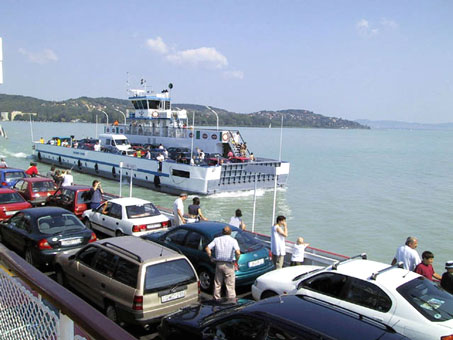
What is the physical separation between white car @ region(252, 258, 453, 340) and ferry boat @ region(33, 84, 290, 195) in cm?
1421

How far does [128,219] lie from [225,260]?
4.84 meters

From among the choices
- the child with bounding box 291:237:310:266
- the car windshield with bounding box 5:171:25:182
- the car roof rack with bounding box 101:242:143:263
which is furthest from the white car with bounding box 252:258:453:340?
the car windshield with bounding box 5:171:25:182

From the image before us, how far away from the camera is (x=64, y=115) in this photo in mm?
195500

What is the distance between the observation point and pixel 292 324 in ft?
13.1

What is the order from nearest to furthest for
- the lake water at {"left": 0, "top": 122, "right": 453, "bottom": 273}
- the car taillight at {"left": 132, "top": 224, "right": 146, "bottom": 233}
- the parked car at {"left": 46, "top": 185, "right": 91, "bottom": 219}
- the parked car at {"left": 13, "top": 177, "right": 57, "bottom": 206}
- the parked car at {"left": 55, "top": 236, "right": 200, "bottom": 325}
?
the parked car at {"left": 55, "top": 236, "right": 200, "bottom": 325} < the car taillight at {"left": 132, "top": 224, "right": 146, "bottom": 233} < the parked car at {"left": 46, "top": 185, "right": 91, "bottom": 219} < the parked car at {"left": 13, "top": 177, "right": 57, "bottom": 206} < the lake water at {"left": 0, "top": 122, "right": 453, "bottom": 273}

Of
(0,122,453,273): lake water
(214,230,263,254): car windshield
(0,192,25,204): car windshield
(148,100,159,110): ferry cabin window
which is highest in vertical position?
(148,100,159,110): ferry cabin window

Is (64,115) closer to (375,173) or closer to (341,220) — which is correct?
(375,173)

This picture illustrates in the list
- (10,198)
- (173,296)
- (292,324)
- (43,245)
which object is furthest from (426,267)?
(10,198)

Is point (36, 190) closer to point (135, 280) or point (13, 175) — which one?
point (13, 175)

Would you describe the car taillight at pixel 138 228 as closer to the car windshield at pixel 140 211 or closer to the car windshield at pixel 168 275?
the car windshield at pixel 140 211

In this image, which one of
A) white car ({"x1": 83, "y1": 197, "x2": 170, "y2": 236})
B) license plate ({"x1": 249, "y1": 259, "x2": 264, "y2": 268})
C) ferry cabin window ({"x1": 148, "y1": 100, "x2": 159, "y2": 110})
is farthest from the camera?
ferry cabin window ({"x1": 148, "y1": 100, "x2": 159, "y2": 110})

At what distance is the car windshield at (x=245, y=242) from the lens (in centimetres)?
893

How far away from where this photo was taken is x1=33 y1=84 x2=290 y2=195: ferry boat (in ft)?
96.9

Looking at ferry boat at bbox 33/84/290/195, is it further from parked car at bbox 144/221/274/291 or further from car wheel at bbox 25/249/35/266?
car wheel at bbox 25/249/35/266
